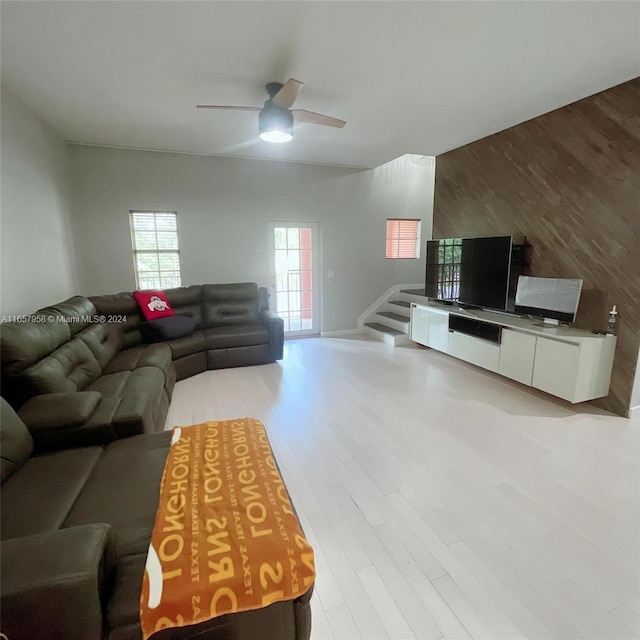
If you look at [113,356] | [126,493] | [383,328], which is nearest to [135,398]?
[126,493]

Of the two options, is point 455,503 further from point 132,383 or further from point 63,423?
point 132,383

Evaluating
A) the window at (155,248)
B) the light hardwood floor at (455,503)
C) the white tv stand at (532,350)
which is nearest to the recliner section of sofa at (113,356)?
the light hardwood floor at (455,503)

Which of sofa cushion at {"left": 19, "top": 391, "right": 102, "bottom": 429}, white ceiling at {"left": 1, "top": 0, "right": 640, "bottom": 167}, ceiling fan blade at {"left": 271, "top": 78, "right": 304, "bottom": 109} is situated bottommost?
sofa cushion at {"left": 19, "top": 391, "right": 102, "bottom": 429}

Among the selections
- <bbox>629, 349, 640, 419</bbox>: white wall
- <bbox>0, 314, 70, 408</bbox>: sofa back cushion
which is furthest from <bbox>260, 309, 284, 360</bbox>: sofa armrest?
<bbox>629, 349, 640, 419</bbox>: white wall

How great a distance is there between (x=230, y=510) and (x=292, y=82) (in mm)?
2610

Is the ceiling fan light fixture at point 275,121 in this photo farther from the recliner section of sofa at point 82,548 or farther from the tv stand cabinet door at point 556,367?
the tv stand cabinet door at point 556,367

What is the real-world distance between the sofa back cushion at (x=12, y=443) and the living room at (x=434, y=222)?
1320 mm

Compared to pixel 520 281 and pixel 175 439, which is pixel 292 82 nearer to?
pixel 175 439

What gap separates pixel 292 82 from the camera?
2361mm

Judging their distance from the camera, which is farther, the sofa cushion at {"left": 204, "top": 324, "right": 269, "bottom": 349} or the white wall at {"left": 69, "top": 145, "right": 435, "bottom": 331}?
the white wall at {"left": 69, "top": 145, "right": 435, "bottom": 331}

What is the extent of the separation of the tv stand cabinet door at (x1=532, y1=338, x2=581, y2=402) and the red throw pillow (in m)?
4.17

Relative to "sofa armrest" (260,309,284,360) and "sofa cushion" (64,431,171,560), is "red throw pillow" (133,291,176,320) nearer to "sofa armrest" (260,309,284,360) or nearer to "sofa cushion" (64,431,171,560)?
"sofa armrest" (260,309,284,360)

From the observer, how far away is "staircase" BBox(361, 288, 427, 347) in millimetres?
5379

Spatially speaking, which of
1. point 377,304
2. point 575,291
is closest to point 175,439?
point 575,291
